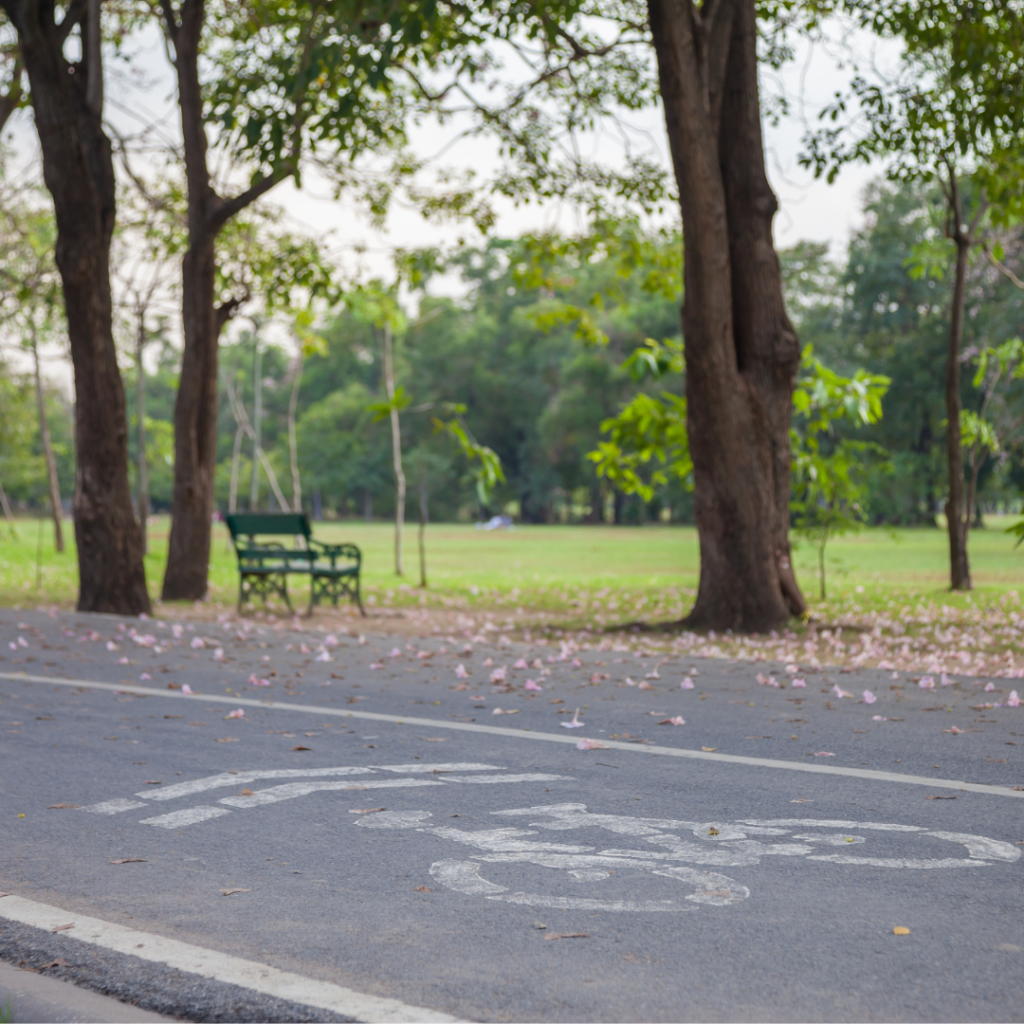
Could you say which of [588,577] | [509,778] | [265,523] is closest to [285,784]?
[509,778]

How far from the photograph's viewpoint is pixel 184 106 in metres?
16.9

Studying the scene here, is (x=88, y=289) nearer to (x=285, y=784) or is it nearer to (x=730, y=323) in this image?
(x=730, y=323)

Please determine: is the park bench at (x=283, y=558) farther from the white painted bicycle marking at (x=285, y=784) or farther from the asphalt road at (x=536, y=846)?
the white painted bicycle marking at (x=285, y=784)

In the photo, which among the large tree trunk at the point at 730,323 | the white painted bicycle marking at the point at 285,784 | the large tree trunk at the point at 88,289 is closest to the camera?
the white painted bicycle marking at the point at 285,784

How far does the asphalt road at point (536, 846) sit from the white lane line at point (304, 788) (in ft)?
0.07

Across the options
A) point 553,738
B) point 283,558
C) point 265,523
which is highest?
point 265,523

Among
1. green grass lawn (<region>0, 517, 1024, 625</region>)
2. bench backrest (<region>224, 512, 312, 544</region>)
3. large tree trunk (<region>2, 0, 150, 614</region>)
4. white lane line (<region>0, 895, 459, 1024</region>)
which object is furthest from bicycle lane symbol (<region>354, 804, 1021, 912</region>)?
bench backrest (<region>224, 512, 312, 544</region>)

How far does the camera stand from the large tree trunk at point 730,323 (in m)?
12.6

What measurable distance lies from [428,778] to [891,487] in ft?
172

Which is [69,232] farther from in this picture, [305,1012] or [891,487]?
[891,487]

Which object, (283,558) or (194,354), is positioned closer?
(283,558)

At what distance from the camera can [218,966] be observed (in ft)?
11.6

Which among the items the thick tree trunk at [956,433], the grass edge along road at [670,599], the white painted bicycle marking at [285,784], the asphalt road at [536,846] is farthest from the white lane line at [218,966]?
the thick tree trunk at [956,433]

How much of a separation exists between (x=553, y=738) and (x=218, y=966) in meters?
3.71
